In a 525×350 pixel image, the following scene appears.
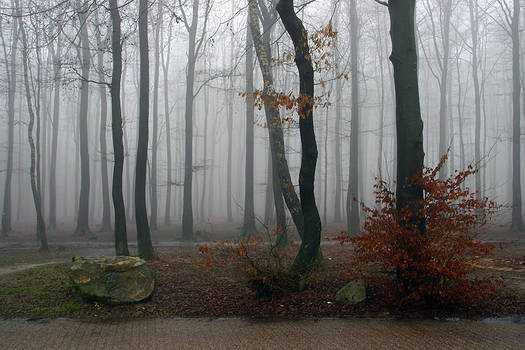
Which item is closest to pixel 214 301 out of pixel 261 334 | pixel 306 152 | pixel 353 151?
pixel 261 334

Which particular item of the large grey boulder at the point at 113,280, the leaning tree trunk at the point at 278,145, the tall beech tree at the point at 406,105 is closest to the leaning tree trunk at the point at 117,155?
the large grey boulder at the point at 113,280

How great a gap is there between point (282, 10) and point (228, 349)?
17.3 feet

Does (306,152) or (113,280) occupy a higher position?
(306,152)

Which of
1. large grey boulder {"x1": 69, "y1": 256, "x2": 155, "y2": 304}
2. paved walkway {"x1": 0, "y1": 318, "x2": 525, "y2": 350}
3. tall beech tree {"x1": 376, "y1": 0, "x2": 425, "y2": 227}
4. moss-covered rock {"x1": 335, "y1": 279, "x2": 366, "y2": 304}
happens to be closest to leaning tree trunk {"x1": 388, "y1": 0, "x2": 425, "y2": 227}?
tall beech tree {"x1": 376, "y1": 0, "x2": 425, "y2": 227}

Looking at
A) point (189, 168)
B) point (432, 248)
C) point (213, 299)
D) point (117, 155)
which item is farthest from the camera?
point (189, 168)

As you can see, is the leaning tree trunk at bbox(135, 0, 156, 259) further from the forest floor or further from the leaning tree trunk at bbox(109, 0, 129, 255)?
the forest floor

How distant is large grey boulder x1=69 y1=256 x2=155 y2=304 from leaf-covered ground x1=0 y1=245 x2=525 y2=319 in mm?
147

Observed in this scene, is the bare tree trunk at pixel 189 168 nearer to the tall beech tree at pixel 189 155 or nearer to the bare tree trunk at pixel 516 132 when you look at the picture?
the tall beech tree at pixel 189 155

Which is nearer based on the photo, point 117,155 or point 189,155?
point 117,155

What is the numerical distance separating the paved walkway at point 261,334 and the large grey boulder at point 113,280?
630 millimetres

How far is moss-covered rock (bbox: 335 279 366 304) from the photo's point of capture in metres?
5.55

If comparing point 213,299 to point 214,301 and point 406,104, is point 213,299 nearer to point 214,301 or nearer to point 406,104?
point 214,301

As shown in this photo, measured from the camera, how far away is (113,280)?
5.85 m

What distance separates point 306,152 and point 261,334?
2975 millimetres
